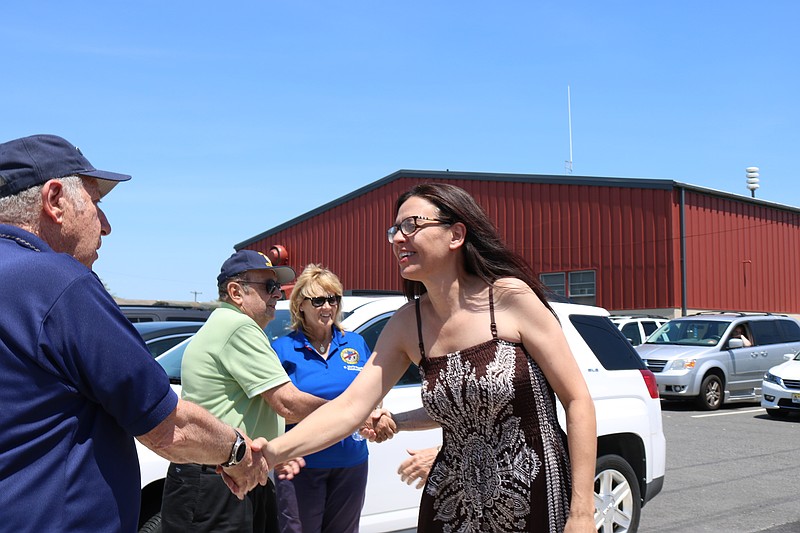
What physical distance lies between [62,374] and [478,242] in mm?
1611

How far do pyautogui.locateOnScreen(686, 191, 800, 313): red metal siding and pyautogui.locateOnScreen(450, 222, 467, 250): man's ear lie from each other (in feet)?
90.4

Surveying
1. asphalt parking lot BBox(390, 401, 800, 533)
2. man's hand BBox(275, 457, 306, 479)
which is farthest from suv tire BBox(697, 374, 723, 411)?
man's hand BBox(275, 457, 306, 479)

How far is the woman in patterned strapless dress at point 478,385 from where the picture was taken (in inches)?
115

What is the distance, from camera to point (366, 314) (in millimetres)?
5777

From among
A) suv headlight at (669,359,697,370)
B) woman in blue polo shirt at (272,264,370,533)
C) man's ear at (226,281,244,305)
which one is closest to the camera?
man's ear at (226,281,244,305)

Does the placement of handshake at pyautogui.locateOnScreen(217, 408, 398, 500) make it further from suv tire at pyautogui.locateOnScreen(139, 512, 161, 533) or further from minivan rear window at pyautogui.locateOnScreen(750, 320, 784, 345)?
minivan rear window at pyautogui.locateOnScreen(750, 320, 784, 345)

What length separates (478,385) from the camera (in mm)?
2990

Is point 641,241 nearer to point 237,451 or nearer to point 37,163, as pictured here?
point 237,451

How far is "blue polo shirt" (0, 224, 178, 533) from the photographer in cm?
208

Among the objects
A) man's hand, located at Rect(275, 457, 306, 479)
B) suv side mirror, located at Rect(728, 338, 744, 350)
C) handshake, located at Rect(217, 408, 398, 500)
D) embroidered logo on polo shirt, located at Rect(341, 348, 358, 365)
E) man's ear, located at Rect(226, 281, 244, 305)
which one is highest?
man's ear, located at Rect(226, 281, 244, 305)

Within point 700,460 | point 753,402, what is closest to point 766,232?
point 753,402

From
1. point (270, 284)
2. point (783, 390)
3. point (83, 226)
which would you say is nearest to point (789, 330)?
point (783, 390)

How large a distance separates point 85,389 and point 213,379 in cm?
188

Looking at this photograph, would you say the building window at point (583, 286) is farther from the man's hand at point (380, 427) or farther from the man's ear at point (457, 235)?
the man's ear at point (457, 235)
